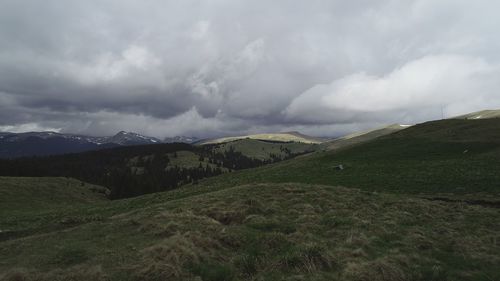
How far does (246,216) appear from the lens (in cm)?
2272

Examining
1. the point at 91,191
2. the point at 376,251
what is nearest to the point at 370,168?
the point at 376,251

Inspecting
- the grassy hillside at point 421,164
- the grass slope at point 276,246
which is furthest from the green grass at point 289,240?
the grassy hillside at point 421,164

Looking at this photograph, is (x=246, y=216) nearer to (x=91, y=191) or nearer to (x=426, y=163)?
(x=426, y=163)

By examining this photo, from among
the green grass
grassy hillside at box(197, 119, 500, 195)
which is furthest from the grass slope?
grassy hillside at box(197, 119, 500, 195)

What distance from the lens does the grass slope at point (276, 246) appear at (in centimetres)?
1305

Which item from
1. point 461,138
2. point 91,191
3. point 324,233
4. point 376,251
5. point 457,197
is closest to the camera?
point 376,251

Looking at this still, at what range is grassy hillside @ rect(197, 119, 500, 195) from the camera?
35.6m

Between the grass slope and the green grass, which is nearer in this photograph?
the grass slope

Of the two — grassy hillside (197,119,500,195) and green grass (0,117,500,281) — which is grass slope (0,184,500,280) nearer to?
green grass (0,117,500,281)

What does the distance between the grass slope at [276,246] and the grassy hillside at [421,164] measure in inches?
399

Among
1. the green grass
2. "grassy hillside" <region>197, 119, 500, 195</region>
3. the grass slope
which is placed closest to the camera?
the grass slope

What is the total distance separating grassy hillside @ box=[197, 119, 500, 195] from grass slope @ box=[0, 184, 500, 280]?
399 inches

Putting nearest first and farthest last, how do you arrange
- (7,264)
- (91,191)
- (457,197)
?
(7,264), (457,197), (91,191)

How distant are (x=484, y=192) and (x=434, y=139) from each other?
34627mm
